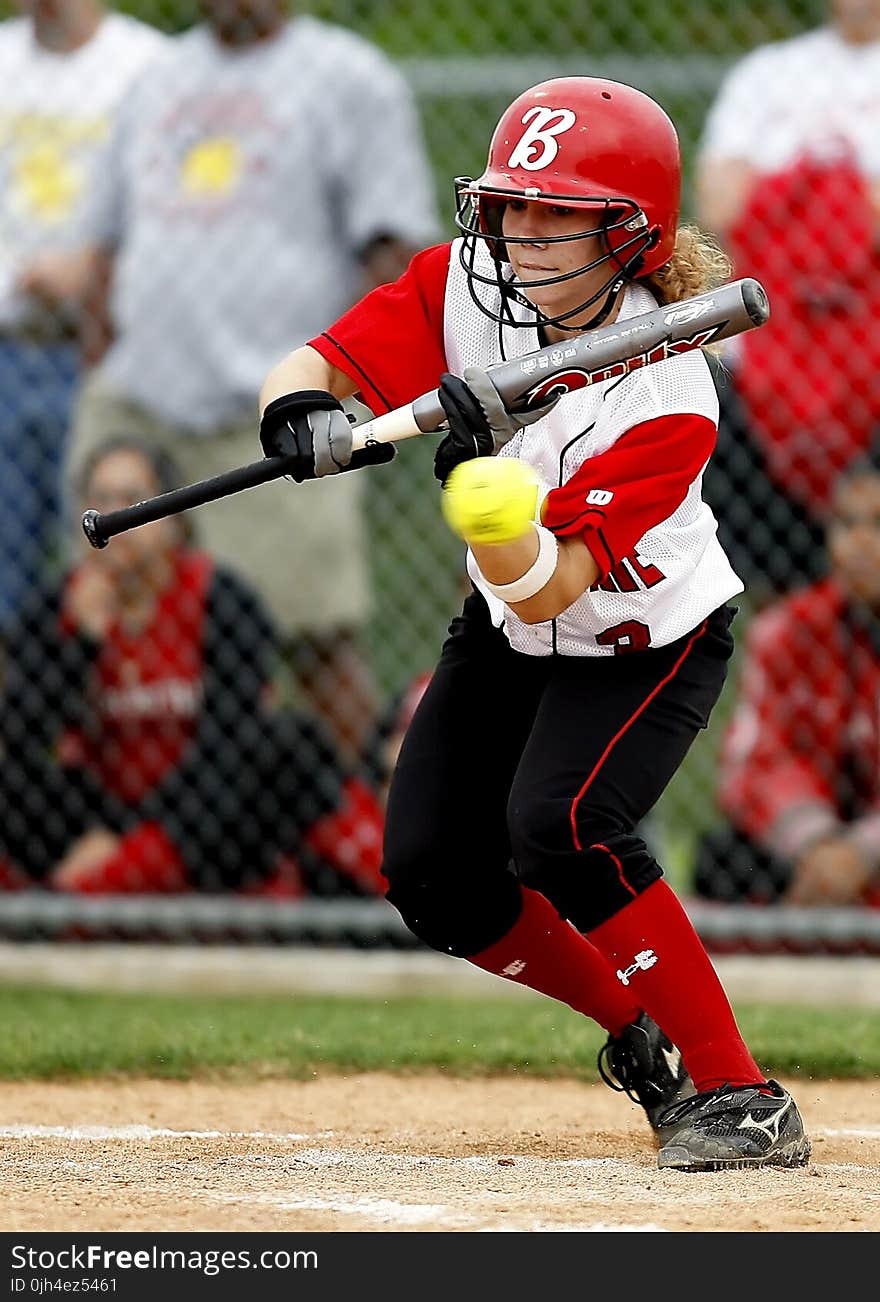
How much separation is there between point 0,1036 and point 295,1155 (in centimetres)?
148

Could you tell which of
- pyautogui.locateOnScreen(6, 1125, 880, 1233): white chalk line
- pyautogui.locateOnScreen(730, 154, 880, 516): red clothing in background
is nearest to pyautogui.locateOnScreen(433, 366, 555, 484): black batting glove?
pyautogui.locateOnScreen(6, 1125, 880, 1233): white chalk line

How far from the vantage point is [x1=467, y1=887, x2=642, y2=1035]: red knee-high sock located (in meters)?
3.81

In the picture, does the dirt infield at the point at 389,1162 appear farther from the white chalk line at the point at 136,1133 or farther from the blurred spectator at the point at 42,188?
the blurred spectator at the point at 42,188

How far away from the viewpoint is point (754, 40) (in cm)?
775

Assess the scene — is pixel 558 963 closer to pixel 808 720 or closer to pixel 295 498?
pixel 808 720

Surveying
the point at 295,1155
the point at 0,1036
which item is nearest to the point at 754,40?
the point at 0,1036

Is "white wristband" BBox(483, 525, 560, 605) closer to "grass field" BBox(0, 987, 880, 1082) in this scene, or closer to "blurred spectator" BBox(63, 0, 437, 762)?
"grass field" BBox(0, 987, 880, 1082)

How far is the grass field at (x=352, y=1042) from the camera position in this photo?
4.72 metres

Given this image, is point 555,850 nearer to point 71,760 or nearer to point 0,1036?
point 0,1036

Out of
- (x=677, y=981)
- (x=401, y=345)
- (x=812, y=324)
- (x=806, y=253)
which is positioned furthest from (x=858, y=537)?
(x=677, y=981)

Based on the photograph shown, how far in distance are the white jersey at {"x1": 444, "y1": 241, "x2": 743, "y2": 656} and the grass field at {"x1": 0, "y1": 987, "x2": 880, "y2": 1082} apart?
1524mm

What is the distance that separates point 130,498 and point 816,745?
6.89 feet

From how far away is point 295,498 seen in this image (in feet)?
20.2

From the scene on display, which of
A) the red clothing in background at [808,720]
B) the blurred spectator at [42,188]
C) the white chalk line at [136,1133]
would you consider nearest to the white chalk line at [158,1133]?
the white chalk line at [136,1133]
